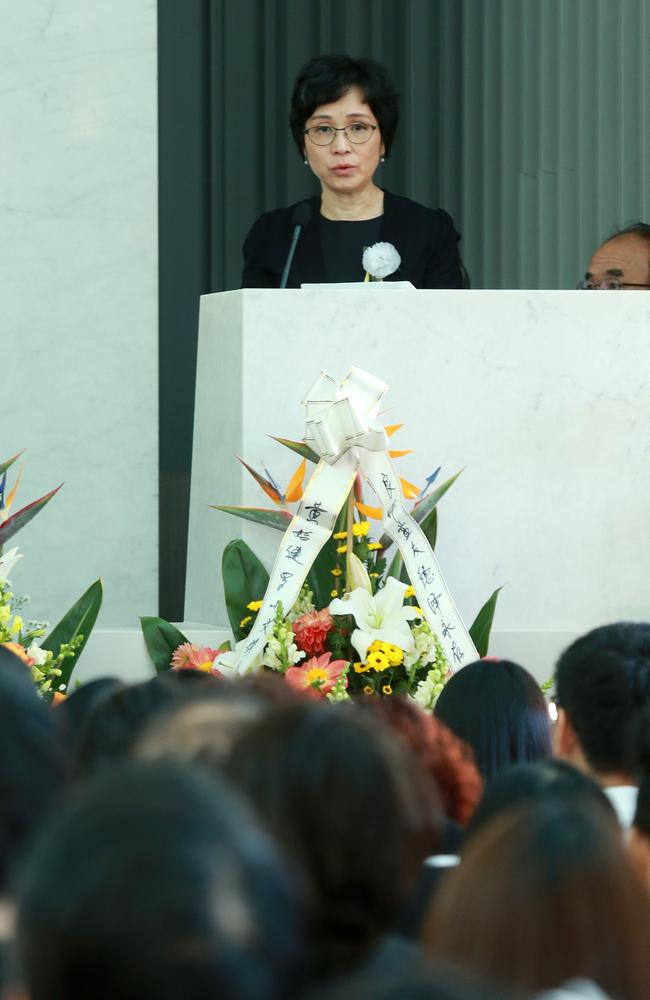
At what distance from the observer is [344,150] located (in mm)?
4660

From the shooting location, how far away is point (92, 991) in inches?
34.8

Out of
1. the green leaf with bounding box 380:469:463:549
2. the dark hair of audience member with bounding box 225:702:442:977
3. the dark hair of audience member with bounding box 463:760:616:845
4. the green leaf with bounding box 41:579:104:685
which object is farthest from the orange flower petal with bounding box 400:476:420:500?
the dark hair of audience member with bounding box 225:702:442:977

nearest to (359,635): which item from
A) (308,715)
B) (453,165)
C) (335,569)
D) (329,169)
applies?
(335,569)

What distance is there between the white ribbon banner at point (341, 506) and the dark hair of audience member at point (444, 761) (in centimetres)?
147

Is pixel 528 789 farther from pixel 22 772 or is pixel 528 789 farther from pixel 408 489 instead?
pixel 408 489

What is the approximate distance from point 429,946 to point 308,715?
0.20m

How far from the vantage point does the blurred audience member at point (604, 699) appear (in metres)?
2.31

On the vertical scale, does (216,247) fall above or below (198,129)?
below

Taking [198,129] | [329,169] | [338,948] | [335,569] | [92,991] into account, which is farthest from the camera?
[198,129]

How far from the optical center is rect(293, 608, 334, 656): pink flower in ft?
11.7

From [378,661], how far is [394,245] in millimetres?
1591

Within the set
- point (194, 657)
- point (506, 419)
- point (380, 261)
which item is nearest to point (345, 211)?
point (380, 261)

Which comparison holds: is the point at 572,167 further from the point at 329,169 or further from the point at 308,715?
the point at 308,715

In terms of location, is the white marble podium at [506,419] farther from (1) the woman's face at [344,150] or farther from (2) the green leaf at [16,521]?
(1) the woman's face at [344,150]
